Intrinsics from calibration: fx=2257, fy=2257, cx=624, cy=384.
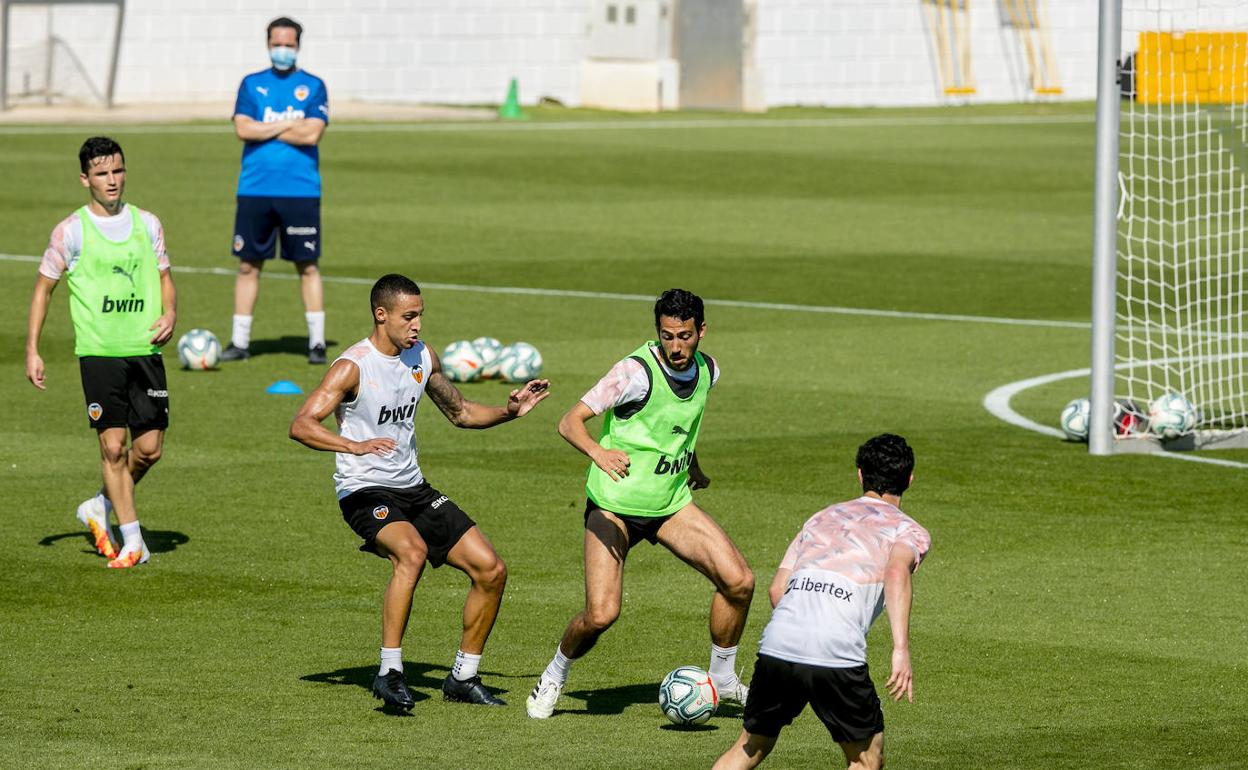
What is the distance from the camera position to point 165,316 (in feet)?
39.2

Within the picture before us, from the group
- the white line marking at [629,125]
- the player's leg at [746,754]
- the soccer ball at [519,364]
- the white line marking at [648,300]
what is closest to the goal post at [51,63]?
the white line marking at [629,125]

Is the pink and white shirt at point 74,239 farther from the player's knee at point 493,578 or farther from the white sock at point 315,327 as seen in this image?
the white sock at point 315,327

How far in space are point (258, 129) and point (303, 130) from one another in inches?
15.1

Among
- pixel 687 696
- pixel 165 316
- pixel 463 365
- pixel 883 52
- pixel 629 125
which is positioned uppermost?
pixel 883 52

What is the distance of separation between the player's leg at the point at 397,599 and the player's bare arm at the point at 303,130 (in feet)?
31.4

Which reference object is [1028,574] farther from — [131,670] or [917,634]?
[131,670]

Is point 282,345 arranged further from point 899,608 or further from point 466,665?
point 899,608

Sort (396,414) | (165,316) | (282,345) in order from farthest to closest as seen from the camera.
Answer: (282,345) → (165,316) → (396,414)

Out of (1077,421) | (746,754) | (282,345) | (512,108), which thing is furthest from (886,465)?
(512,108)

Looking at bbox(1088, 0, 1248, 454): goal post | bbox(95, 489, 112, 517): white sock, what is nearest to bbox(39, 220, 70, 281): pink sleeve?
bbox(95, 489, 112, 517): white sock

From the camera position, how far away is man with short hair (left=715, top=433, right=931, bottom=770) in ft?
24.6

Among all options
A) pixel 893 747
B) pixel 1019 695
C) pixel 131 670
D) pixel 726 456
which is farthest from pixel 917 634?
pixel 726 456

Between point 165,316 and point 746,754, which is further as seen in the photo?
point 165,316

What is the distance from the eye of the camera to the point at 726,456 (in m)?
15.1
